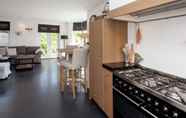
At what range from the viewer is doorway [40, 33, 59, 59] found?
10.6 metres

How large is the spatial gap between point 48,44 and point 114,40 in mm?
8805

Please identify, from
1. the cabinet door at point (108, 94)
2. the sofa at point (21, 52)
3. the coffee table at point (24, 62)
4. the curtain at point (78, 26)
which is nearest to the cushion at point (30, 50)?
the sofa at point (21, 52)

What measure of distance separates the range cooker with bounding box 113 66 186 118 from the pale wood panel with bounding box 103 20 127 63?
59 centimetres

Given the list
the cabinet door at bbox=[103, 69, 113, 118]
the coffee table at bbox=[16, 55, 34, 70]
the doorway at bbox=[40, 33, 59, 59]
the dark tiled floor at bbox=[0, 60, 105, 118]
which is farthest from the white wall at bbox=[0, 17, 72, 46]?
the cabinet door at bbox=[103, 69, 113, 118]

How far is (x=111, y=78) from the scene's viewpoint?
236cm

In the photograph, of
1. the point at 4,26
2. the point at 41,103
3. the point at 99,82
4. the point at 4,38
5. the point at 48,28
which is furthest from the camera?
the point at 48,28

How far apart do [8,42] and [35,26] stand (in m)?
1.99

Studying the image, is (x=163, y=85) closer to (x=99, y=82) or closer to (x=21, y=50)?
(x=99, y=82)

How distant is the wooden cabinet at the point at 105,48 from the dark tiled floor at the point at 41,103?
374 mm

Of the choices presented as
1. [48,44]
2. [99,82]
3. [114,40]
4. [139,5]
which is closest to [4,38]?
[48,44]

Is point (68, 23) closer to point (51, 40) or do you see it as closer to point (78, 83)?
point (51, 40)

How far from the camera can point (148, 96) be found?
1504 mm

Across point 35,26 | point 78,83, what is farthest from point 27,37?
point 78,83

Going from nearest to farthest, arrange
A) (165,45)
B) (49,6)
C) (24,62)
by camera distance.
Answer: (165,45), (49,6), (24,62)
